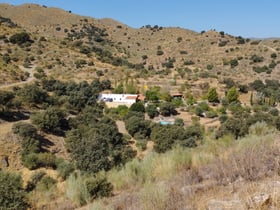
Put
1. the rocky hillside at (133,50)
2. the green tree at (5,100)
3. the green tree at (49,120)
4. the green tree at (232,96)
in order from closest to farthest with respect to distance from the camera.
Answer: the green tree at (49,120)
the green tree at (5,100)
the green tree at (232,96)
the rocky hillside at (133,50)

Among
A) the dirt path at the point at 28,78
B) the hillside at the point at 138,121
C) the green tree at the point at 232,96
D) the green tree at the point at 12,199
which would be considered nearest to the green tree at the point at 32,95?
the hillside at the point at 138,121

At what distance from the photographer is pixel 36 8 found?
363ft

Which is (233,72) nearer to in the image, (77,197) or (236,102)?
(236,102)

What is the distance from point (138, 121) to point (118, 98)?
1087 cm

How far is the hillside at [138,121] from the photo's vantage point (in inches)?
261

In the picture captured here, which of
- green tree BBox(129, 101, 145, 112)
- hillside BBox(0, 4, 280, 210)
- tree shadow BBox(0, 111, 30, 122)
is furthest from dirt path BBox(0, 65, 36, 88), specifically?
green tree BBox(129, 101, 145, 112)

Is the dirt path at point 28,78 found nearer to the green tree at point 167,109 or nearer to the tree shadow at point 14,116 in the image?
the tree shadow at point 14,116

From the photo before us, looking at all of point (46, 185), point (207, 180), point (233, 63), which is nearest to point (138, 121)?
point (46, 185)

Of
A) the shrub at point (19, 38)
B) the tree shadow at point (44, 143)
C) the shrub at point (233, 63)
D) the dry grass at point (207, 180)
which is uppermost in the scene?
the shrub at point (19, 38)

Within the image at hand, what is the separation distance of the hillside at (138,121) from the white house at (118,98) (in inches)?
50.4

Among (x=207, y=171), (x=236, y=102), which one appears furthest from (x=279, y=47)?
(x=207, y=171)

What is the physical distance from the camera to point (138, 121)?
106 ft

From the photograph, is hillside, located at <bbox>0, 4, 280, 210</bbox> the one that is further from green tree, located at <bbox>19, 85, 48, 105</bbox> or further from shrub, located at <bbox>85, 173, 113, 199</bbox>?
green tree, located at <bbox>19, 85, 48, 105</bbox>

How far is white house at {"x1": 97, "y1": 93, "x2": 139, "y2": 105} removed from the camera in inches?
1644
